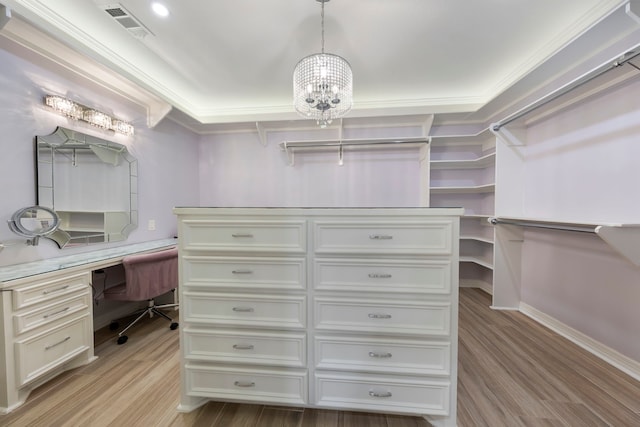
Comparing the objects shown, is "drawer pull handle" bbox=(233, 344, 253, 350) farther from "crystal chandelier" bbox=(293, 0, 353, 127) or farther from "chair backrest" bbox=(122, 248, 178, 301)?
"crystal chandelier" bbox=(293, 0, 353, 127)

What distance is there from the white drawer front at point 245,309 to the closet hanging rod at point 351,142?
253cm

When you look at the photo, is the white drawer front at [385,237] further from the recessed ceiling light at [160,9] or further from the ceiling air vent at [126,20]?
the ceiling air vent at [126,20]

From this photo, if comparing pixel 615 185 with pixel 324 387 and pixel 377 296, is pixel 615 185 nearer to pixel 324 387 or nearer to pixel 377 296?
pixel 377 296

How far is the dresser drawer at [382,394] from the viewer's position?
1.29 m

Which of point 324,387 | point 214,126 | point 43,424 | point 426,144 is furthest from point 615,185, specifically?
point 214,126

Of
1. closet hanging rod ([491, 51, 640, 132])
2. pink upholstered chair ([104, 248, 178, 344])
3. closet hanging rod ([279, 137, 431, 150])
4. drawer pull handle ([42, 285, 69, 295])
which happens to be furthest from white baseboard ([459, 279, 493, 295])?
drawer pull handle ([42, 285, 69, 295])

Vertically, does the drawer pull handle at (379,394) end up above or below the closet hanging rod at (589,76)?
below

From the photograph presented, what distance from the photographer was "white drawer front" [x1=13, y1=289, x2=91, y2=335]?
150 centimetres

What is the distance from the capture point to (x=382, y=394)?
1314 mm

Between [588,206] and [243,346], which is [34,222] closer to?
[243,346]

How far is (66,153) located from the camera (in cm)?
216

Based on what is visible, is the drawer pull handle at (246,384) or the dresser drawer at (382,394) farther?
the drawer pull handle at (246,384)

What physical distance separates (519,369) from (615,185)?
59.7 inches

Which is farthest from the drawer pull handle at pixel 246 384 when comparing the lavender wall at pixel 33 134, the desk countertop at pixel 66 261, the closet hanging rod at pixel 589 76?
the closet hanging rod at pixel 589 76
